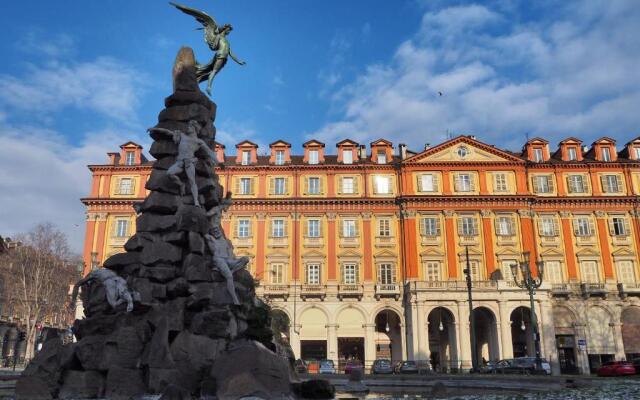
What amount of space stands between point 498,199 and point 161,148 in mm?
37770

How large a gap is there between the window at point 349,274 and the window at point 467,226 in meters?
9.70

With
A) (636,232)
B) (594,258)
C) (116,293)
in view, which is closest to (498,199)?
(594,258)

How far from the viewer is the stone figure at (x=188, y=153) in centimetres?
1434

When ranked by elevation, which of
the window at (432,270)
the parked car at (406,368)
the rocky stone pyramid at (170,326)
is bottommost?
the parked car at (406,368)

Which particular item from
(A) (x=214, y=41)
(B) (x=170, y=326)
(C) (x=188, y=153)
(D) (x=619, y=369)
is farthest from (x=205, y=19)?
(D) (x=619, y=369)

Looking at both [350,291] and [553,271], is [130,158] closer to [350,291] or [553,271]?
[350,291]

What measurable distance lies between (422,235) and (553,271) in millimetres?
11798

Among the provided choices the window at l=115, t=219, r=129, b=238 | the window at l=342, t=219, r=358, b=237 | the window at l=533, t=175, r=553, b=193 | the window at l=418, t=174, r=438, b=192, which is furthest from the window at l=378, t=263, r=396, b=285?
the window at l=115, t=219, r=129, b=238

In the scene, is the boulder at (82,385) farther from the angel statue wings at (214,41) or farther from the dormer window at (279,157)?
the dormer window at (279,157)

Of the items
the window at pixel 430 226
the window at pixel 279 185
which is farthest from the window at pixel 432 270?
the window at pixel 279 185

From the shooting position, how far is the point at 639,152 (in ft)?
161

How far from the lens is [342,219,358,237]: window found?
47.3 metres

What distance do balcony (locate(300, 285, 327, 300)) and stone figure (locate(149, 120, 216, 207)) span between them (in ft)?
103

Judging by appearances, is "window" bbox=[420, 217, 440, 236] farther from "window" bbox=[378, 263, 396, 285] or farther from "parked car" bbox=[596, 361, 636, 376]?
"parked car" bbox=[596, 361, 636, 376]
